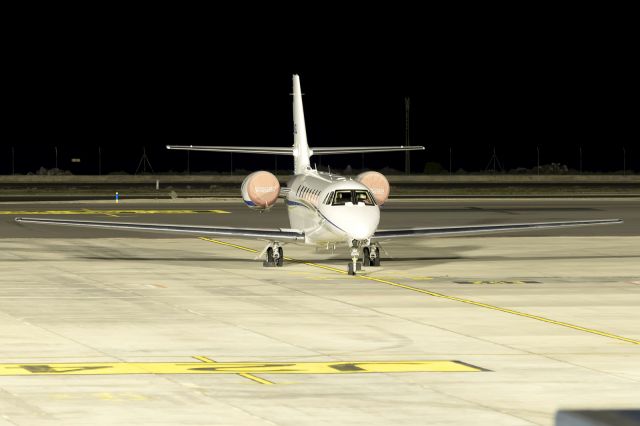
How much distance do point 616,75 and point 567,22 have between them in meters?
9.36

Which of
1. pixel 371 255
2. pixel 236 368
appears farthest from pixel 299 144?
pixel 236 368

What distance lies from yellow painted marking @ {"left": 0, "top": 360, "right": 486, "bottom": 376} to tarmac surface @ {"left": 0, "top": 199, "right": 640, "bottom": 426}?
33 millimetres

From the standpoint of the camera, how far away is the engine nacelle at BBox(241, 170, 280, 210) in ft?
137

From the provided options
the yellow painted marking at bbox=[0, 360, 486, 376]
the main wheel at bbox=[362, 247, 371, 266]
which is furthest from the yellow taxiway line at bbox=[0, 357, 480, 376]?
the main wheel at bbox=[362, 247, 371, 266]

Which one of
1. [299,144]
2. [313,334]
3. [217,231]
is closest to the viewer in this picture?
[313,334]

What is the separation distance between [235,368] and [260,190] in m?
21.8

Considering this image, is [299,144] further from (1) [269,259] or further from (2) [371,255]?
(2) [371,255]

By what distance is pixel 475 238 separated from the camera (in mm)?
51688

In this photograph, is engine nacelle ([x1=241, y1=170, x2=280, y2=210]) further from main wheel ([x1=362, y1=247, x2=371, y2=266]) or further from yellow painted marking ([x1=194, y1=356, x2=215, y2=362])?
yellow painted marking ([x1=194, y1=356, x2=215, y2=362])

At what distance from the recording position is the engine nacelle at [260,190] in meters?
41.8

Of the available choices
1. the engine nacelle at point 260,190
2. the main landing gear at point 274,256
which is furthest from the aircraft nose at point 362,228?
the engine nacelle at point 260,190

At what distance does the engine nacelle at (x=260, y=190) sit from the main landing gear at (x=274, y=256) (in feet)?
10.7

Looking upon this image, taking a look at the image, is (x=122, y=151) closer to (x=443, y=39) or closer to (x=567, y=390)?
(x=443, y=39)

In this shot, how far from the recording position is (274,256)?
3875 centimetres
